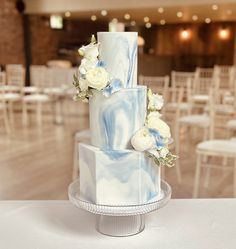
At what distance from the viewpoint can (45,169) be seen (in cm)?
475

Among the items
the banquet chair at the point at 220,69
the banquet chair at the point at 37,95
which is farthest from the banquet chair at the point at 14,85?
the banquet chair at the point at 220,69

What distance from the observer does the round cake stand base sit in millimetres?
1476

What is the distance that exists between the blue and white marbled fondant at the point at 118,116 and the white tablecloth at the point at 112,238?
1.08ft

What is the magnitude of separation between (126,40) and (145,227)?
0.68 metres

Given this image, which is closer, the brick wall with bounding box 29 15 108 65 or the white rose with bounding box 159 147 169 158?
the white rose with bounding box 159 147 169 158

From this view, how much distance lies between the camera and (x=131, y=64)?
1.44 meters

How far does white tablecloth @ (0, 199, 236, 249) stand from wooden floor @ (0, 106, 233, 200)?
6.96 feet

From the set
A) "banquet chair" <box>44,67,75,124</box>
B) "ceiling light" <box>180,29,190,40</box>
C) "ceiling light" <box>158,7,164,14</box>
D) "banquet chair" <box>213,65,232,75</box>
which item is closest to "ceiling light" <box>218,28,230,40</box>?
"ceiling light" <box>180,29,190,40</box>

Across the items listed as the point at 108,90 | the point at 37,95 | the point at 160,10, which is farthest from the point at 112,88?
the point at 160,10

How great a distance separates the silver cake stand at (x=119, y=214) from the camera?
54.9 inches

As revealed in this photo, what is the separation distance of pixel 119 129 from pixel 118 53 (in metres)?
0.26

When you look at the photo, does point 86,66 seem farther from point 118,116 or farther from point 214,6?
point 214,6

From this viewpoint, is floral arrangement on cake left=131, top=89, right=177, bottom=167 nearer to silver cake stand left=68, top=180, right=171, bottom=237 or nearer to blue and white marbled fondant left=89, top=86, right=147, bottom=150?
blue and white marbled fondant left=89, top=86, right=147, bottom=150

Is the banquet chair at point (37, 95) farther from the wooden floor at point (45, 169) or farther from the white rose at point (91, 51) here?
the white rose at point (91, 51)
